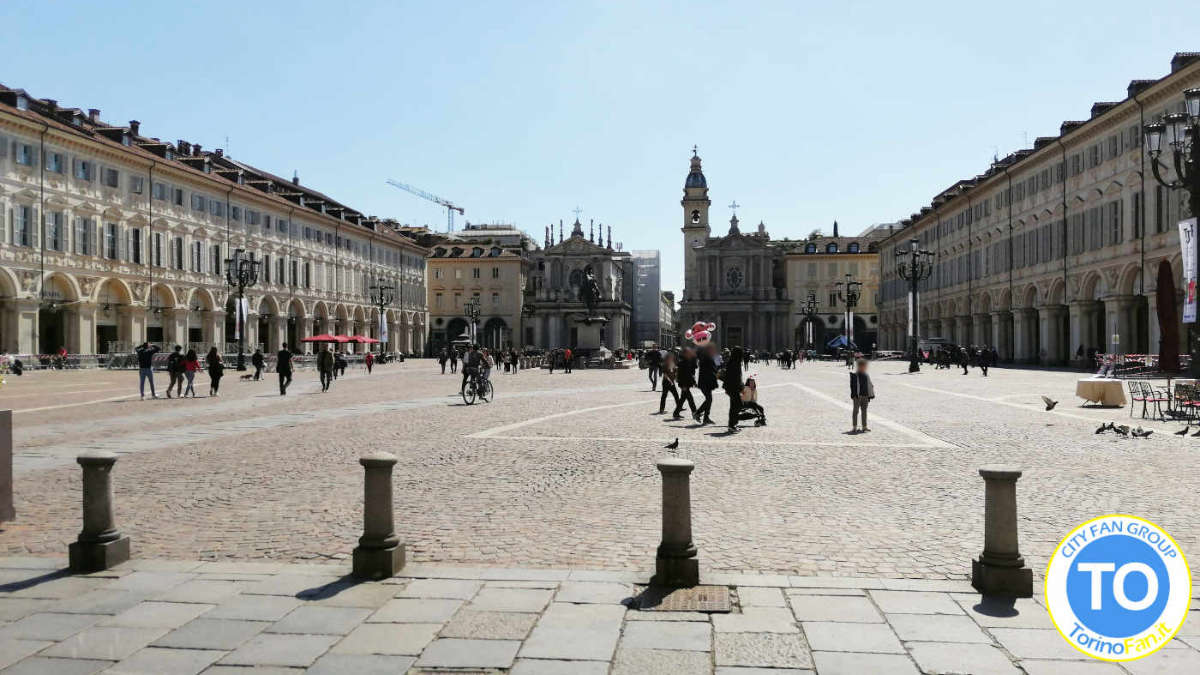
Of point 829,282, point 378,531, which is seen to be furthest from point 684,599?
point 829,282

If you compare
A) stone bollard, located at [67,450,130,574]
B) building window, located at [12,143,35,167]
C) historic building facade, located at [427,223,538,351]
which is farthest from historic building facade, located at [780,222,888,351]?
stone bollard, located at [67,450,130,574]

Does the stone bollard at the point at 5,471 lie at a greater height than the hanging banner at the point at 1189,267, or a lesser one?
lesser

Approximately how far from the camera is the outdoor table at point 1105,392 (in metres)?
21.9

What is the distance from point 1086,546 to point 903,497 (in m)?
5.39

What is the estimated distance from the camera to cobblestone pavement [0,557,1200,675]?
4711 mm

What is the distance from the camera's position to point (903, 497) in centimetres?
970

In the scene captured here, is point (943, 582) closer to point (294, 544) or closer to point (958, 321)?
point (294, 544)

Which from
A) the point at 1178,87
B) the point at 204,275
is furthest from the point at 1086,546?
the point at 204,275

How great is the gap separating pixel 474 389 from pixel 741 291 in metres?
86.1

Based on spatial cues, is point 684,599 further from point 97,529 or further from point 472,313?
point 472,313

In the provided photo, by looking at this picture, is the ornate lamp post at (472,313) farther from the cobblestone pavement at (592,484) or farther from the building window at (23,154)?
the cobblestone pavement at (592,484)

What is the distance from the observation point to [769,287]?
4254 inches

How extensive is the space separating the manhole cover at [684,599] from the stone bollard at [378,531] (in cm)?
173

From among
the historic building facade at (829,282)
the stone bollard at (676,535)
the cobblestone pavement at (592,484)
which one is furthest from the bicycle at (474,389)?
the historic building facade at (829,282)
